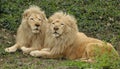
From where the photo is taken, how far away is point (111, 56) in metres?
8.88

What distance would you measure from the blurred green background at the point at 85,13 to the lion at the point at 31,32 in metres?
1.64

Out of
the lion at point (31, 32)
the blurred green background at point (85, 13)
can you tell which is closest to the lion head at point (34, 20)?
the lion at point (31, 32)

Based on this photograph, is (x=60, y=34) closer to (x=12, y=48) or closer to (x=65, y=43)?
(x=65, y=43)

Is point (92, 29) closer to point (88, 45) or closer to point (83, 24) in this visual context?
point (83, 24)

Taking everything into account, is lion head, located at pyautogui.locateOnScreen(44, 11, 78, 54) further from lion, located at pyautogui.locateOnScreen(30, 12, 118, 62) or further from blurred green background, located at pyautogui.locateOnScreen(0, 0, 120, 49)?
blurred green background, located at pyautogui.locateOnScreen(0, 0, 120, 49)

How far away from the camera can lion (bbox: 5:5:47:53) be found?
414 inches

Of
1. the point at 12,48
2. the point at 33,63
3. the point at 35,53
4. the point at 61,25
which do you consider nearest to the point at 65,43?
the point at 61,25

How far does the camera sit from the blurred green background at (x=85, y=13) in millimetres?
12859

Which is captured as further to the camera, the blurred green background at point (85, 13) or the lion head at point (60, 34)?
the blurred green background at point (85, 13)

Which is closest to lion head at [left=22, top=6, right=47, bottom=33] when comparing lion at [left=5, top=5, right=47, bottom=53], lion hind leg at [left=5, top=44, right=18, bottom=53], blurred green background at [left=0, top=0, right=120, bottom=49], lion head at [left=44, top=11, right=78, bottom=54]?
lion at [left=5, top=5, right=47, bottom=53]

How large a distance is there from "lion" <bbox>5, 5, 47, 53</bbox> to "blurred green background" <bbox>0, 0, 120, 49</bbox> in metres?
1.64

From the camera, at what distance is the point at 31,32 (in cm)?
1065

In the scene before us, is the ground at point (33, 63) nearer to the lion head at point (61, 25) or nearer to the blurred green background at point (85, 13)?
the lion head at point (61, 25)

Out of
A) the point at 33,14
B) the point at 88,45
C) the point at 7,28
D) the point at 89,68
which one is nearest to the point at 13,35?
the point at 7,28
